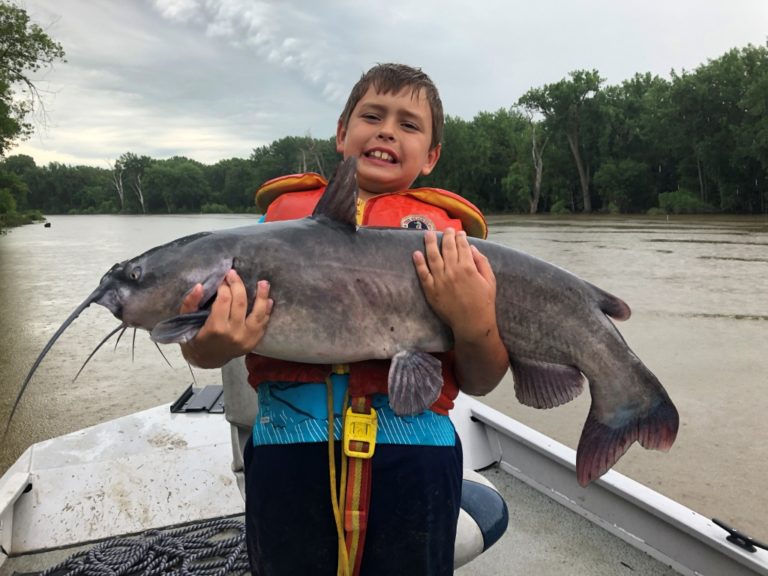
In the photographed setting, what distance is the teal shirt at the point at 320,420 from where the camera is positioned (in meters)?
1.68

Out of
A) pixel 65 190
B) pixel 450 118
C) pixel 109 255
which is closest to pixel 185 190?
pixel 65 190

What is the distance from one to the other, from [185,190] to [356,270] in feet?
361

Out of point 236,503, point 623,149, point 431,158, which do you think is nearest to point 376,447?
Result: point 431,158

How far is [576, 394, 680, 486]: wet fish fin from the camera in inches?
67.4

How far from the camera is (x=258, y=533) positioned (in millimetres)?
1688

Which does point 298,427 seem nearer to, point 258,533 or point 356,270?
point 258,533

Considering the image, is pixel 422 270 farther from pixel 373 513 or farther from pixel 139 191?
pixel 139 191

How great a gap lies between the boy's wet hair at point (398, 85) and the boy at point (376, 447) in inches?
24.6

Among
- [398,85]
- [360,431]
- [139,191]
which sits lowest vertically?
[139,191]

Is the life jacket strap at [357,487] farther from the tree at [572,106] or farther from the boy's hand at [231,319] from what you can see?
the tree at [572,106]

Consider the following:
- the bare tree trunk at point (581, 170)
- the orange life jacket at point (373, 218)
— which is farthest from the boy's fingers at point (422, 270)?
the bare tree trunk at point (581, 170)

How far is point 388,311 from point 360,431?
332 millimetres

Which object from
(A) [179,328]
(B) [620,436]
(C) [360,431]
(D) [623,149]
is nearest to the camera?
(A) [179,328]

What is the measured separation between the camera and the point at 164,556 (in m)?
2.95
